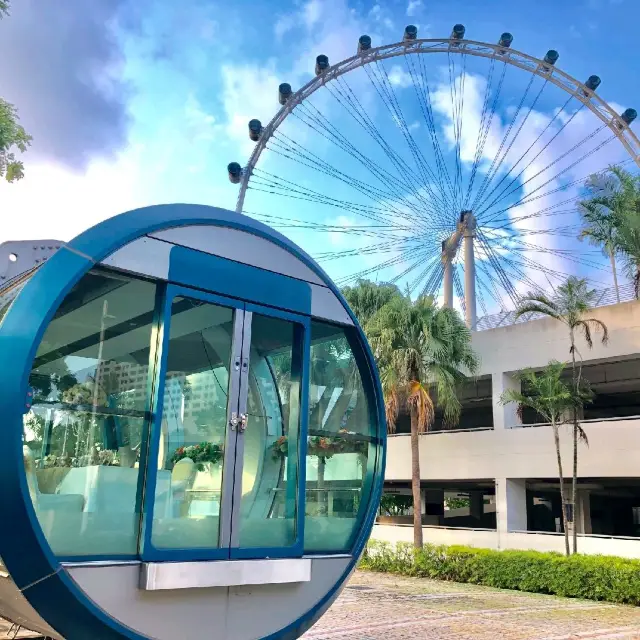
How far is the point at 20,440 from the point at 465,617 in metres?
10.5

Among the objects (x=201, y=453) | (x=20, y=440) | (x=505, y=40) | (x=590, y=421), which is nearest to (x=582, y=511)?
(x=590, y=421)

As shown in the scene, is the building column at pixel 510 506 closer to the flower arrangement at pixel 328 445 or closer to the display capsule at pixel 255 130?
the display capsule at pixel 255 130

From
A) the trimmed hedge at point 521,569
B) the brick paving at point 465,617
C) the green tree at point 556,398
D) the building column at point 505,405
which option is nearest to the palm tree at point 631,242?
the green tree at point 556,398

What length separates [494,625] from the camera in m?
11.8

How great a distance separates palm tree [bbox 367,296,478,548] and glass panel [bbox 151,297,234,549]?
14665 mm

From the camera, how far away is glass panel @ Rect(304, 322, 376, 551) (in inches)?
219

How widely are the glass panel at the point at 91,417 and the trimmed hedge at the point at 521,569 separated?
13028 millimetres

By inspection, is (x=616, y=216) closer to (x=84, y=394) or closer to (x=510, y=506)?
(x=510, y=506)

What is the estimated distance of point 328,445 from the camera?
18.7ft

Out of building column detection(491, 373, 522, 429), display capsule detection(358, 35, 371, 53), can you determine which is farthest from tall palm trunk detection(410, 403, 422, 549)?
display capsule detection(358, 35, 371, 53)

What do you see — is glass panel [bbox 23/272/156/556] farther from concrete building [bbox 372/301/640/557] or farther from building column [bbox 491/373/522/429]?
building column [bbox 491/373/522/429]

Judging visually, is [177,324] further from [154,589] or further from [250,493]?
[154,589]

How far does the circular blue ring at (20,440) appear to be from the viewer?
12.9 ft

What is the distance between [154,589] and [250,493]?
36.5 inches
